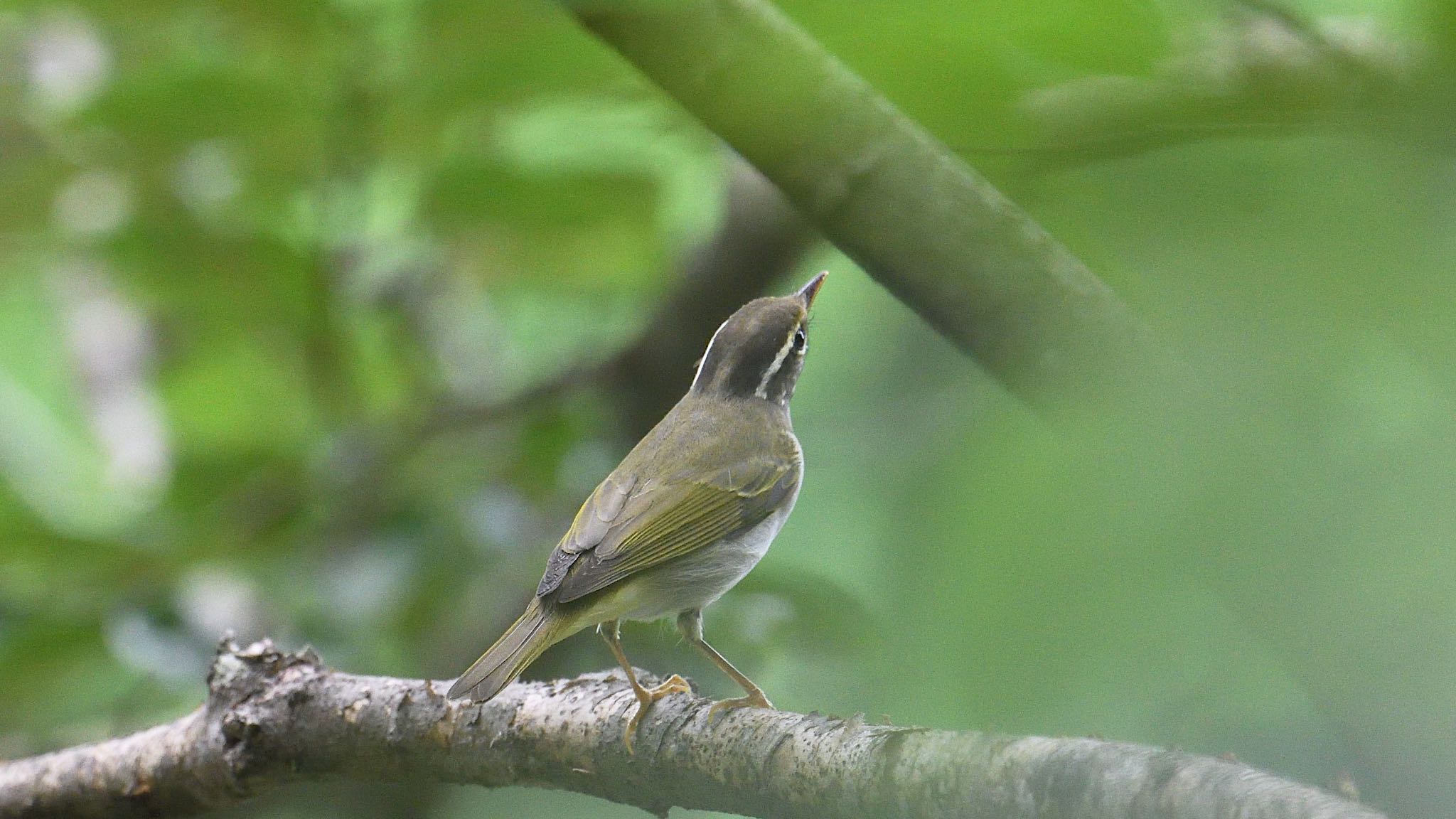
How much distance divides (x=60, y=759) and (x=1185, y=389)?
3.10 metres

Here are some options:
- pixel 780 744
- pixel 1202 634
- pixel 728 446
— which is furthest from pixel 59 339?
pixel 1202 634

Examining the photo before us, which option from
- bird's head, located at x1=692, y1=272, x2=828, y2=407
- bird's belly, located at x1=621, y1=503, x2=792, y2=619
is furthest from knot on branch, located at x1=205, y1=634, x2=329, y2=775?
bird's head, located at x1=692, y1=272, x2=828, y2=407

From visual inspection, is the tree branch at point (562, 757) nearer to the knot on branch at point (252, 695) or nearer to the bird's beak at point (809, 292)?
the knot on branch at point (252, 695)

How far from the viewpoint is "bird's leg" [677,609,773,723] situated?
2.38 m

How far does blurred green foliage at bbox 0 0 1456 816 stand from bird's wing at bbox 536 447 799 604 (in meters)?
0.26

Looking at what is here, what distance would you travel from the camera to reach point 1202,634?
80 centimetres

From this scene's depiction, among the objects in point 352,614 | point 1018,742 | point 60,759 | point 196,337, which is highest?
point 196,337

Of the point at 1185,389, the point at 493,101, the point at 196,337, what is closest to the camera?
the point at 1185,389

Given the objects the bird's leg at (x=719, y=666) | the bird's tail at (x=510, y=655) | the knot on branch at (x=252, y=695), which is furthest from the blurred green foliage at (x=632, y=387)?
the knot on branch at (x=252, y=695)

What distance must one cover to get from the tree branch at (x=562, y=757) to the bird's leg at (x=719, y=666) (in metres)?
0.06

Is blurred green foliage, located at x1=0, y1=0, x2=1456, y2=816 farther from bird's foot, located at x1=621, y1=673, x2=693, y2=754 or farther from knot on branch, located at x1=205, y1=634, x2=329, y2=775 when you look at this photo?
knot on branch, located at x1=205, y1=634, x2=329, y2=775

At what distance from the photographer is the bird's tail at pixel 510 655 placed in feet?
7.91

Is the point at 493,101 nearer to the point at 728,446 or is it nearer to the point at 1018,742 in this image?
the point at 728,446

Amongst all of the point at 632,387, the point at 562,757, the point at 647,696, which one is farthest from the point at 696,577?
the point at 632,387
